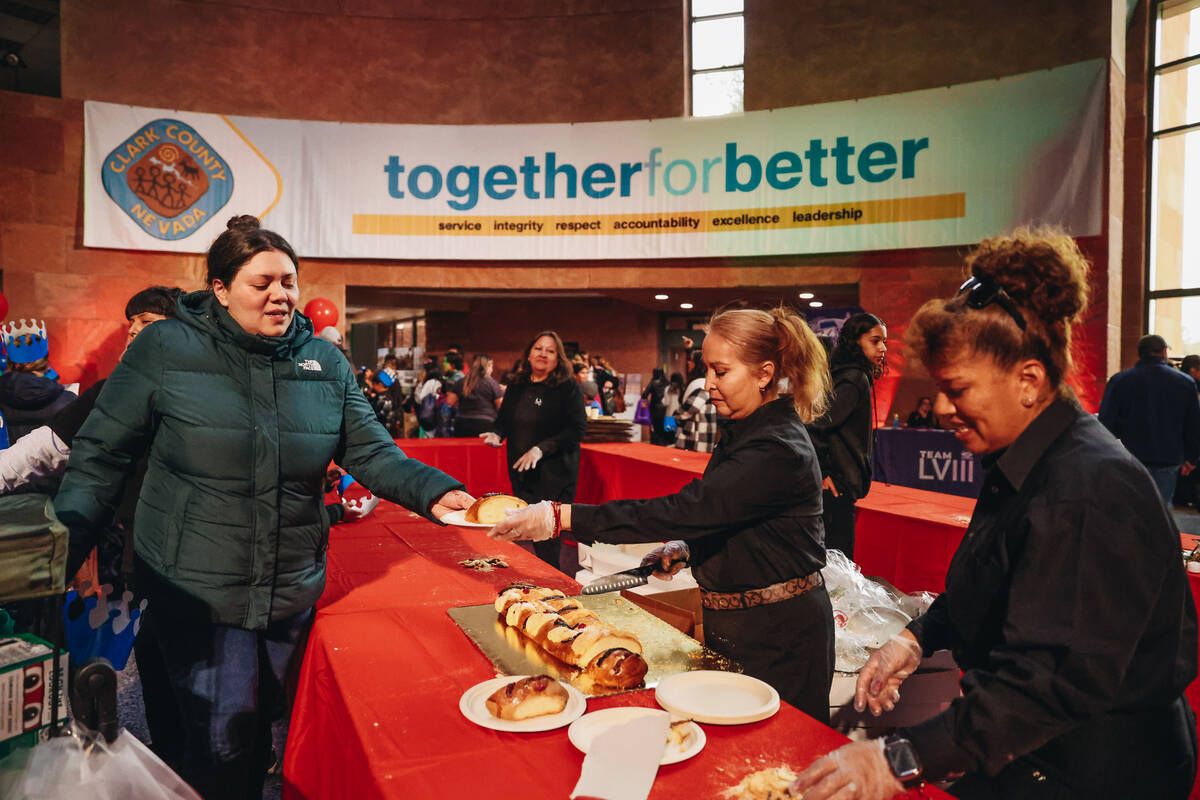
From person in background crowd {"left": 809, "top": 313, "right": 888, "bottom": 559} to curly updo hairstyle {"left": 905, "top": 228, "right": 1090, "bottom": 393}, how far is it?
8.84 ft

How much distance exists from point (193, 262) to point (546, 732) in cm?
1135

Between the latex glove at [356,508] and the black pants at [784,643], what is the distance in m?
2.15

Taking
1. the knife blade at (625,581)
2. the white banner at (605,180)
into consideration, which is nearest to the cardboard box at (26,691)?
the knife blade at (625,581)

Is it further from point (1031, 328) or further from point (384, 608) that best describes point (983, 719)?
point (384, 608)

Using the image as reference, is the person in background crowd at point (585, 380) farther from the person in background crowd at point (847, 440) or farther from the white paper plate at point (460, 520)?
the white paper plate at point (460, 520)

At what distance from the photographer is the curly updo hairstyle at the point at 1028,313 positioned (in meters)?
1.18

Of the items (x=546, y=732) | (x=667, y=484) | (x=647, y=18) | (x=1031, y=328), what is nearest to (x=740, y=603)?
(x=546, y=732)

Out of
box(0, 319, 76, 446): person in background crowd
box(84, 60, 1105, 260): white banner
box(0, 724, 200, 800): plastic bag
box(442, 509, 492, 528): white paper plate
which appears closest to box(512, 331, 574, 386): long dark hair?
box(0, 319, 76, 446): person in background crowd

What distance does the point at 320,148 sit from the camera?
10273 mm

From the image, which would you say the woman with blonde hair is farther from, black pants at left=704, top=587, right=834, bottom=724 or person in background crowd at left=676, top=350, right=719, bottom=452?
person in background crowd at left=676, top=350, right=719, bottom=452

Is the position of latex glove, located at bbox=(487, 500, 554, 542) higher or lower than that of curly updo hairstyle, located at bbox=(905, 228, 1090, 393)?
lower

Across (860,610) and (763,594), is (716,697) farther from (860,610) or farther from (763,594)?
(860,610)

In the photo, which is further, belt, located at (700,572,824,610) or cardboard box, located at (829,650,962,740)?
cardboard box, located at (829,650,962,740)

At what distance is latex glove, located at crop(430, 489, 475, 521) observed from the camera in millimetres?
2344
